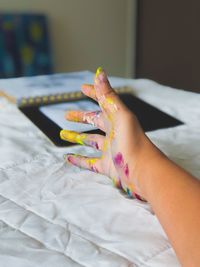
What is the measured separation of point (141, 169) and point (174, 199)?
8cm

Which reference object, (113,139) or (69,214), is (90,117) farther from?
(69,214)

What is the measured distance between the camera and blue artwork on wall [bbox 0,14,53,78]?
6.67 feet

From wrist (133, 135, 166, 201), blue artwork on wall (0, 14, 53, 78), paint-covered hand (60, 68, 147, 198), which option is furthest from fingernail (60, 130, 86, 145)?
blue artwork on wall (0, 14, 53, 78)

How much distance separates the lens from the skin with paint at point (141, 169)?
13.9 inches

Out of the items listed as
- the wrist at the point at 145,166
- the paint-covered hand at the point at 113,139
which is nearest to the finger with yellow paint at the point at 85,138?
the paint-covered hand at the point at 113,139

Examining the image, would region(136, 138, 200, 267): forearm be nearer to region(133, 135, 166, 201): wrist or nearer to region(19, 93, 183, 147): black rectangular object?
region(133, 135, 166, 201): wrist

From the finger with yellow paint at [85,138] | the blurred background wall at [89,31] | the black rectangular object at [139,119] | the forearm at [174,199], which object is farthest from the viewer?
the blurred background wall at [89,31]

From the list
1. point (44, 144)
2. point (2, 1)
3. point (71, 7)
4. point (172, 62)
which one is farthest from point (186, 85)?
point (44, 144)

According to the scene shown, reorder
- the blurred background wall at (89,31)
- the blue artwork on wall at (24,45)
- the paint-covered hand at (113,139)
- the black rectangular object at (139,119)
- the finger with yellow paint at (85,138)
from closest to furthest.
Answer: the paint-covered hand at (113,139) < the finger with yellow paint at (85,138) < the black rectangular object at (139,119) < the blue artwork on wall at (24,45) < the blurred background wall at (89,31)

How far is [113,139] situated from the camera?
52 cm

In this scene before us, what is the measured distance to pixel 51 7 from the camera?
2184 millimetres

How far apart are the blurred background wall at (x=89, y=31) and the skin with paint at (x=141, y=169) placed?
5.53 ft

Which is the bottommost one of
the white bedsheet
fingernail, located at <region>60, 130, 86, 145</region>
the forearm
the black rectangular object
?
the white bedsheet

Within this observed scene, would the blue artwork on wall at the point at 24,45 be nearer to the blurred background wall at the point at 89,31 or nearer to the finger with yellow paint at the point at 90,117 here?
the blurred background wall at the point at 89,31
